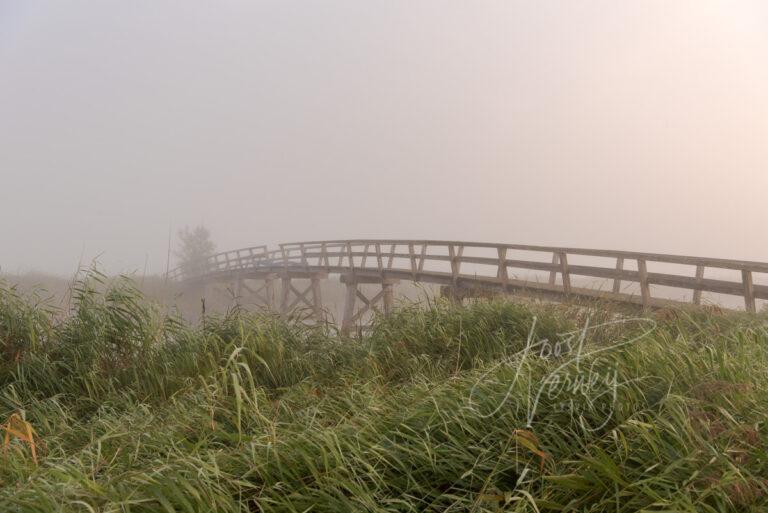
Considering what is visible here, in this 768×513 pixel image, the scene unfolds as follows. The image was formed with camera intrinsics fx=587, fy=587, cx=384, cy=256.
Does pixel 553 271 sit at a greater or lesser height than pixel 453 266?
greater

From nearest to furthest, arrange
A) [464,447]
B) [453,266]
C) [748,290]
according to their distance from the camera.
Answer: [464,447] < [748,290] < [453,266]

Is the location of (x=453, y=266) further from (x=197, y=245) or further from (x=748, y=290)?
(x=197, y=245)

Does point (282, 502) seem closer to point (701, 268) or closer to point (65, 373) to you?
point (65, 373)

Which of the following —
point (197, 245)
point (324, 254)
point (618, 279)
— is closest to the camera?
point (618, 279)

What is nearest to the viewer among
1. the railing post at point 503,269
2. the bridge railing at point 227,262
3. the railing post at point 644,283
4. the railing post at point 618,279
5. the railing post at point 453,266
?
the railing post at point 644,283

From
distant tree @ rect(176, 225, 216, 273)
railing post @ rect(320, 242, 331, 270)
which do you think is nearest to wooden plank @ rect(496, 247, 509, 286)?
railing post @ rect(320, 242, 331, 270)

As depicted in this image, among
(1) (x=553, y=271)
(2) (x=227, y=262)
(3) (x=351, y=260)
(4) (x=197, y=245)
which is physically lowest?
(2) (x=227, y=262)

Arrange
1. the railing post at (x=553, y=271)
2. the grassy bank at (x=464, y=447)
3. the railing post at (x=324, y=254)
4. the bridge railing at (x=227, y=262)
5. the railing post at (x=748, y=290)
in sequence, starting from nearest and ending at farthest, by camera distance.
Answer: the grassy bank at (x=464, y=447)
the railing post at (x=748, y=290)
the railing post at (x=553, y=271)
the railing post at (x=324, y=254)
the bridge railing at (x=227, y=262)

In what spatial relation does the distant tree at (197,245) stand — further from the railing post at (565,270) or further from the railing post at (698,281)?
the railing post at (698,281)

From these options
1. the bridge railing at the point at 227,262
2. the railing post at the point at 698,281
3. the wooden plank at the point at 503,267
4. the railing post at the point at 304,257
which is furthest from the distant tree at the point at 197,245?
the railing post at the point at 698,281

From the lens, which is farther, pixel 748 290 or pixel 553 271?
pixel 553 271

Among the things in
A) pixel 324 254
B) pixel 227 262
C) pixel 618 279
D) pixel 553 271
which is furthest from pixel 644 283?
pixel 227 262

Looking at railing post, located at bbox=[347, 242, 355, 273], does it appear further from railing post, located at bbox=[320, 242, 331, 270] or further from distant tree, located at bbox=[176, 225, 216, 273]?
distant tree, located at bbox=[176, 225, 216, 273]

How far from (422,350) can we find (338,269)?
11.1m
